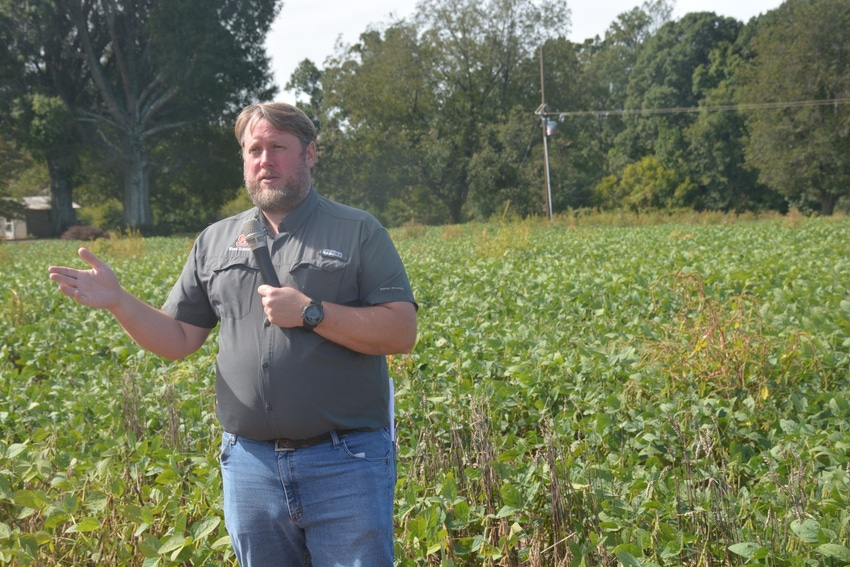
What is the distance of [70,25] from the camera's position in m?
38.1

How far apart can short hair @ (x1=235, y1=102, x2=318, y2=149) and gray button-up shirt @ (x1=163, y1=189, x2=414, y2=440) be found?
19 centimetres

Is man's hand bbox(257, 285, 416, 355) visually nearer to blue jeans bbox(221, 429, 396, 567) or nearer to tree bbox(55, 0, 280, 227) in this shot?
blue jeans bbox(221, 429, 396, 567)

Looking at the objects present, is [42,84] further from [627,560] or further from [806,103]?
[627,560]

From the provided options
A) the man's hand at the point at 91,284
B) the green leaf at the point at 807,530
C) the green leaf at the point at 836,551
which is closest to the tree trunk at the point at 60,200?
the man's hand at the point at 91,284

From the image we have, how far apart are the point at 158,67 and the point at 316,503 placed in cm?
4103

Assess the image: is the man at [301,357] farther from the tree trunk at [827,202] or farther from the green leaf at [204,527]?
the tree trunk at [827,202]

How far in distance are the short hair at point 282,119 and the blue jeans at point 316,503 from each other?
0.84 metres

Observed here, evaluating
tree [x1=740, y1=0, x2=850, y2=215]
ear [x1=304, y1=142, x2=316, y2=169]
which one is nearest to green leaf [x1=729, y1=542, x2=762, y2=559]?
ear [x1=304, y1=142, x2=316, y2=169]

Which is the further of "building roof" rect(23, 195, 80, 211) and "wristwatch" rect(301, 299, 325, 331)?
"building roof" rect(23, 195, 80, 211)

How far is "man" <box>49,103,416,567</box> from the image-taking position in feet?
6.87

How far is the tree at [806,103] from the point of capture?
36438 millimetres

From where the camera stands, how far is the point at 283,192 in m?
2.22

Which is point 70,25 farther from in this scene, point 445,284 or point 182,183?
point 445,284

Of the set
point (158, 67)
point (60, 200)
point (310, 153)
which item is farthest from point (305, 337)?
point (60, 200)
